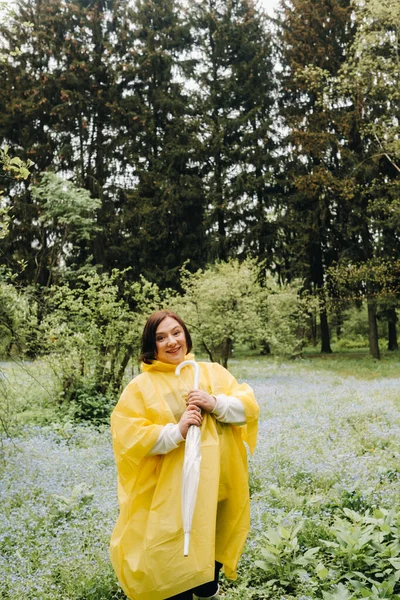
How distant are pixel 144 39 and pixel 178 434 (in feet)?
96.0

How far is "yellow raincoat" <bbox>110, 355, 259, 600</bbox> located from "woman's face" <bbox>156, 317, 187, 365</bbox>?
0.19 feet

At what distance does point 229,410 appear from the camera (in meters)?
2.84

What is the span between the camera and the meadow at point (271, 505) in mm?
3758

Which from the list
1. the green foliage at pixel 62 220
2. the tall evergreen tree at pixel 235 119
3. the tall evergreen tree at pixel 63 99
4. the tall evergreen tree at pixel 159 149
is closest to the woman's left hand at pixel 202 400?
the green foliage at pixel 62 220

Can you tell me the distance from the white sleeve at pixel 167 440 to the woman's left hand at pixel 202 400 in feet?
0.48

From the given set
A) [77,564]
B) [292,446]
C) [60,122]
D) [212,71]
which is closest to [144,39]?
[212,71]

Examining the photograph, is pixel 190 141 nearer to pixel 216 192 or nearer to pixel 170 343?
→ pixel 216 192

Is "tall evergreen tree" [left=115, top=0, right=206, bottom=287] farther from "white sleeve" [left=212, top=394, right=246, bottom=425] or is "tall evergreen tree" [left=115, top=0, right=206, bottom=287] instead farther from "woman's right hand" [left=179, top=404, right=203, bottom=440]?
"woman's right hand" [left=179, top=404, right=203, bottom=440]

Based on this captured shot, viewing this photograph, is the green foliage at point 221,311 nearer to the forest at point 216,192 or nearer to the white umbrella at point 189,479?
the forest at point 216,192

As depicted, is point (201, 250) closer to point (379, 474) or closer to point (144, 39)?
point (144, 39)

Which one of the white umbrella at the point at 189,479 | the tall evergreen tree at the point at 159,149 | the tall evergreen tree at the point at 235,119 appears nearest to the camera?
the white umbrella at the point at 189,479

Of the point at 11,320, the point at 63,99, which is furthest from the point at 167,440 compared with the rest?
the point at 63,99

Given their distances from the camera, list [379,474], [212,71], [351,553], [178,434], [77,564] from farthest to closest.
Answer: [212,71] < [379,474] < [77,564] < [351,553] < [178,434]

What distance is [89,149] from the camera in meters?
27.1
